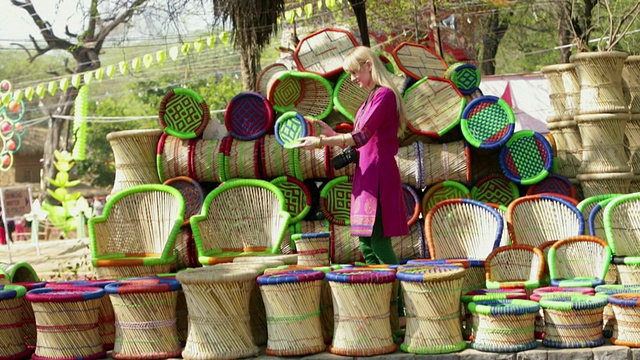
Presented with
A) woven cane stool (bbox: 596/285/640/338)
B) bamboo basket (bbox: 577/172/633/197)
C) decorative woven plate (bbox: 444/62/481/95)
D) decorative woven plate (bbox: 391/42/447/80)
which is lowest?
woven cane stool (bbox: 596/285/640/338)

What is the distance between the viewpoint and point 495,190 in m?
7.56

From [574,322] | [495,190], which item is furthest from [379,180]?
[495,190]

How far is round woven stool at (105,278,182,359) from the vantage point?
480cm

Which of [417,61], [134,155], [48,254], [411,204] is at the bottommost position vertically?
[48,254]

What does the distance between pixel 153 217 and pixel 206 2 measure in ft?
9.97

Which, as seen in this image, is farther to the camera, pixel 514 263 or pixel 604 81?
pixel 604 81

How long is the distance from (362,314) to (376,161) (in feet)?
3.70

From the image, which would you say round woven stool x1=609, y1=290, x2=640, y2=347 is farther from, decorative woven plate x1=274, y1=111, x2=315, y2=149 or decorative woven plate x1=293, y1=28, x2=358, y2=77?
decorative woven plate x1=293, y1=28, x2=358, y2=77

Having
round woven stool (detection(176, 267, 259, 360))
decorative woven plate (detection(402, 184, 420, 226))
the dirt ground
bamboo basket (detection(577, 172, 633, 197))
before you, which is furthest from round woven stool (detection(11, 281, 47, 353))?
the dirt ground

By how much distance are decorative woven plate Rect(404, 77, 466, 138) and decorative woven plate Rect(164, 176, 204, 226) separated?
1711 mm

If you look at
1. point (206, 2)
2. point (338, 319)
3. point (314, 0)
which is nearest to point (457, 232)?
point (338, 319)

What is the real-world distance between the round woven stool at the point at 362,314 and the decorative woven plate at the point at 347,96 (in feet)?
9.47

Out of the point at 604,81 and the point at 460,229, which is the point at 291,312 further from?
the point at 604,81

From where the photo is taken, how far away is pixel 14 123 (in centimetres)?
2723
